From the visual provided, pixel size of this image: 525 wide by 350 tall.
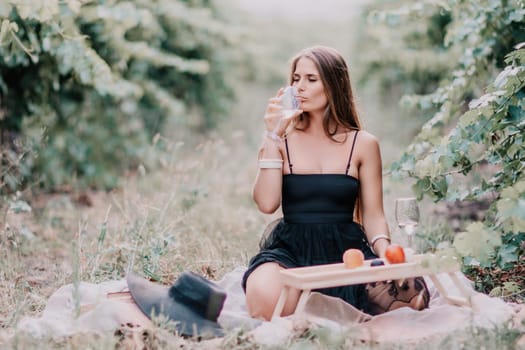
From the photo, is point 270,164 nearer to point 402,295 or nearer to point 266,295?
point 266,295

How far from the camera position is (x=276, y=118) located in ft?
12.0

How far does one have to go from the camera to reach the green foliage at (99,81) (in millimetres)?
5008

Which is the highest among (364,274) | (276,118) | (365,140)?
(276,118)

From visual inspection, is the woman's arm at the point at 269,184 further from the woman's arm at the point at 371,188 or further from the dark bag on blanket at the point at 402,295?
the dark bag on blanket at the point at 402,295

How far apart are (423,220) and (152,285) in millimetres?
Answer: 2885

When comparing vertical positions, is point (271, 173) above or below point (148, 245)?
above

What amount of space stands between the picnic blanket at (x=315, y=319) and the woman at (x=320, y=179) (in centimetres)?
17

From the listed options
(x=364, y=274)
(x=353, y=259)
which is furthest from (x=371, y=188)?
(x=364, y=274)

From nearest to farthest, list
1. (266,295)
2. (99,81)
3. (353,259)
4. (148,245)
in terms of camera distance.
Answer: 1. (353,259)
2. (266,295)
3. (148,245)
4. (99,81)

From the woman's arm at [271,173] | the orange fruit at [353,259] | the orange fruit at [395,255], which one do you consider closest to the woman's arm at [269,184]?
the woman's arm at [271,173]

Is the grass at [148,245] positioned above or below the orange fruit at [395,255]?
below

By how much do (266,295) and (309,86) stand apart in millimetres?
1115

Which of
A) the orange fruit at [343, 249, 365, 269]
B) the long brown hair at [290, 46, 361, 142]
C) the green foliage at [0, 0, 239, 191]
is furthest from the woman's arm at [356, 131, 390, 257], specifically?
the green foliage at [0, 0, 239, 191]

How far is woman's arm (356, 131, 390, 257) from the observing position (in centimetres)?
379
